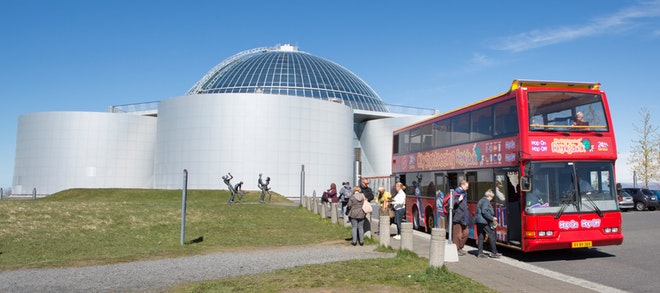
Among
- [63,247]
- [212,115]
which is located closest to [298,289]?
[63,247]

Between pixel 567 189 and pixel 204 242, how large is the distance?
1080cm

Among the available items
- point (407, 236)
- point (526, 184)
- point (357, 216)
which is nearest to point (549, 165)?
point (526, 184)

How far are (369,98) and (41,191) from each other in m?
41.2

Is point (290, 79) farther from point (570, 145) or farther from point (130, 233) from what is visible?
point (570, 145)

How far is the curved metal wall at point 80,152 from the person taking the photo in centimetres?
5850

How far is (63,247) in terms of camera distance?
1461 cm

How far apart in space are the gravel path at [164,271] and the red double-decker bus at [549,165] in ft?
11.8

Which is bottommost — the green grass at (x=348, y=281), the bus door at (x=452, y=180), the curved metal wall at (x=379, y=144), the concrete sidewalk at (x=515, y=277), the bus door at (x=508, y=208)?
the concrete sidewalk at (x=515, y=277)

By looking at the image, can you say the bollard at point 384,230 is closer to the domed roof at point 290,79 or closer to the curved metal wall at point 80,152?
the domed roof at point 290,79

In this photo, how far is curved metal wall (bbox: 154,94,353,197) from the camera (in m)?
50.6

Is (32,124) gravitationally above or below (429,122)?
above

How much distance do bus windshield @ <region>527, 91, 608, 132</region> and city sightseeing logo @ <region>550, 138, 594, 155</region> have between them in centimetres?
30

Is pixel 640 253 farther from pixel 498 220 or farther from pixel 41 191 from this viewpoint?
pixel 41 191

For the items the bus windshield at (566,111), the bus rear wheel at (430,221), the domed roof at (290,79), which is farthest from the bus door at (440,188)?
the domed roof at (290,79)
